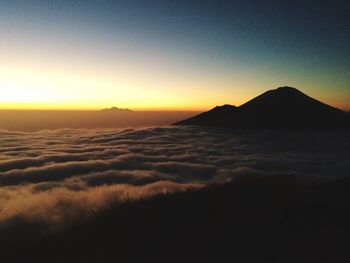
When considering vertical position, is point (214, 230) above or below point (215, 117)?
below

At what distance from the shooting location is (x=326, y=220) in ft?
25.2

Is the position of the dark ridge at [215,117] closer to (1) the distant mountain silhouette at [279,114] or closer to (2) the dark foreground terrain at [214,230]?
(1) the distant mountain silhouette at [279,114]

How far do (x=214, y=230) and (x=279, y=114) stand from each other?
134745mm

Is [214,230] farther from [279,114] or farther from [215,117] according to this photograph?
[215,117]

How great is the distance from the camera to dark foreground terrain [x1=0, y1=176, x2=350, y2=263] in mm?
6281

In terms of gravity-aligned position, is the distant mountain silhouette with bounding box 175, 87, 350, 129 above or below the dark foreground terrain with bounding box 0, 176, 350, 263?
→ above

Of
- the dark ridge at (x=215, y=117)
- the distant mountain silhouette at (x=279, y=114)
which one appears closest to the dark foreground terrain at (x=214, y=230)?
the distant mountain silhouette at (x=279, y=114)

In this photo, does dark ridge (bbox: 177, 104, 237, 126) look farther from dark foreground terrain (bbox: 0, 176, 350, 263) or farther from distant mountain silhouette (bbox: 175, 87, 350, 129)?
dark foreground terrain (bbox: 0, 176, 350, 263)

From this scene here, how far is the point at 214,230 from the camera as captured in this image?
723 centimetres

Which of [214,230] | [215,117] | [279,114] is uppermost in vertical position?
[279,114]

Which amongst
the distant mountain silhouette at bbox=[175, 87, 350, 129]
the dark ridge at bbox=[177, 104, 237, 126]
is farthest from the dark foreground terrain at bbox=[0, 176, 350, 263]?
the dark ridge at bbox=[177, 104, 237, 126]

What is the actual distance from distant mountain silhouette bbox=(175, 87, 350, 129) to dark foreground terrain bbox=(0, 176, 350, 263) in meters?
119

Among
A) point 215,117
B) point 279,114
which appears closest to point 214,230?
point 279,114

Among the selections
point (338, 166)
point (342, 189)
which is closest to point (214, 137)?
point (338, 166)
